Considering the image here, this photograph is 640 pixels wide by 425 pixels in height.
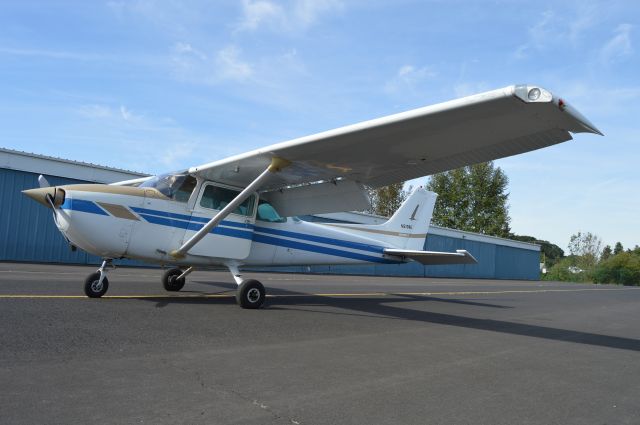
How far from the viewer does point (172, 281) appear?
1027cm

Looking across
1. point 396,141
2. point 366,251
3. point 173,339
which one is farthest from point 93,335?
point 366,251

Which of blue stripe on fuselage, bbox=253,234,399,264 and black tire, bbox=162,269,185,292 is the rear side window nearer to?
blue stripe on fuselage, bbox=253,234,399,264

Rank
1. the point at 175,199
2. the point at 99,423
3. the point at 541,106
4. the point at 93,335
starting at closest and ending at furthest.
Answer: the point at 99,423 → the point at 93,335 → the point at 541,106 → the point at 175,199

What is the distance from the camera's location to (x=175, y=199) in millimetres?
9023

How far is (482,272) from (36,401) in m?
48.2

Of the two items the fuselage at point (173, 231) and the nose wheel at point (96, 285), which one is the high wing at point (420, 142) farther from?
the nose wheel at point (96, 285)

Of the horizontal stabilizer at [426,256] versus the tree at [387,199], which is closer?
the horizontal stabilizer at [426,256]

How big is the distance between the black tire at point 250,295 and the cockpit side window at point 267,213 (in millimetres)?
1834

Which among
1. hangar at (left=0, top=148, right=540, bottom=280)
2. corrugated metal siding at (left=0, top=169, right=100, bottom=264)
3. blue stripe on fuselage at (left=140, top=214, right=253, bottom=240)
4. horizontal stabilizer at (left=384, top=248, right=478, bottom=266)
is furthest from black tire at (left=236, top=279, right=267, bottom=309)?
corrugated metal siding at (left=0, top=169, right=100, bottom=264)

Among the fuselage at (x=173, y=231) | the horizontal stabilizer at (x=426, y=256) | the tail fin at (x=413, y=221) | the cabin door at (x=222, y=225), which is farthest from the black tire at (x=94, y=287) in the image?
the tail fin at (x=413, y=221)

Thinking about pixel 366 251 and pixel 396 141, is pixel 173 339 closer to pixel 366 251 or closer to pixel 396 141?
pixel 396 141

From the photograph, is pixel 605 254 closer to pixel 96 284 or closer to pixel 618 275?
pixel 618 275

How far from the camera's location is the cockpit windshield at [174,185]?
29.5 ft

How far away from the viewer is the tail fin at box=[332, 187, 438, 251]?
12.7 meters
